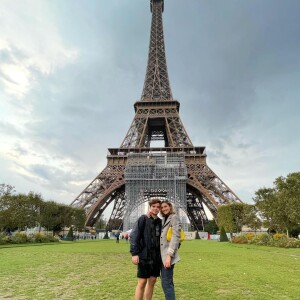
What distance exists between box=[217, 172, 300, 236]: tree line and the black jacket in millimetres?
27031

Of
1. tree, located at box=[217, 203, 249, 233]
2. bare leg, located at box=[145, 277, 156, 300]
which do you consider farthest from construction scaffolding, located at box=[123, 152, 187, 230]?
bare leg, located at box=[145, 277, 156, 300]

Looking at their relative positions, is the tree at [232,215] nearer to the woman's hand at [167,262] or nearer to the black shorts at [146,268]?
the black shorts at [146,268]

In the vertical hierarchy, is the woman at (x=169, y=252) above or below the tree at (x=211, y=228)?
below

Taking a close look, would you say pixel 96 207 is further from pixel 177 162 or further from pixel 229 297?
pixel 229 297

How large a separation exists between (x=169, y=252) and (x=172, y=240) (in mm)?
184

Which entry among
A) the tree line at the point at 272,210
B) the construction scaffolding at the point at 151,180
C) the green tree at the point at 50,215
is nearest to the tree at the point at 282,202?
the tree line at the point at 272,210

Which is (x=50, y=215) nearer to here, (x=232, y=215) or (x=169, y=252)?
(x=232, y=215)

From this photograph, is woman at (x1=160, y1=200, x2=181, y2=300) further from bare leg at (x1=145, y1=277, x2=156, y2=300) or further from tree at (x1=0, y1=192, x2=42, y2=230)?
tree at (x1=0, y1=192, x2=42, y2=230)

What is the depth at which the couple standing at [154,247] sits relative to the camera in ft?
16.1

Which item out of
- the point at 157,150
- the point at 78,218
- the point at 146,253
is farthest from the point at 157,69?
the point at 146,253

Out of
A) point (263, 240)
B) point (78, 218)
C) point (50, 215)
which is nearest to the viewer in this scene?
point (263, 240)

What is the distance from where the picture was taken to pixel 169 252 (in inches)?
188

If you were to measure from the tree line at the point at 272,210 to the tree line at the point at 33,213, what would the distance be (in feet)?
66.3

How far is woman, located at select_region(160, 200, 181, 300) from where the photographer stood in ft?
15.8
